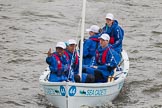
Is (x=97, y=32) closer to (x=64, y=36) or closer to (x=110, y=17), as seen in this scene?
(x=110, y=17)

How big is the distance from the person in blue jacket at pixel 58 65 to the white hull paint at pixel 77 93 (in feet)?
1.07

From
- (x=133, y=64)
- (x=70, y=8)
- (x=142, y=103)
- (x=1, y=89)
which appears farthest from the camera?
(x=70, y=8)

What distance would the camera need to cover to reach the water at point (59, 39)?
52.2 ft

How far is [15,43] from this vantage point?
22.3m

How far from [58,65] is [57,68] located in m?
0.08

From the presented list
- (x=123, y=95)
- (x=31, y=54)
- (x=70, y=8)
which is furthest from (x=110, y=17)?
(x=70, y=8)

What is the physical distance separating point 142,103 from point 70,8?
1527cm

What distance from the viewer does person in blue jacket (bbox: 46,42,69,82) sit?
44.3 ft

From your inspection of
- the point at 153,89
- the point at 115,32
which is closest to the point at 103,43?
the point at 115,32

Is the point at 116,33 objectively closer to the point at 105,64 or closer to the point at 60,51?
the point at 105,64

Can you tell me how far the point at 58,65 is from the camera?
13586mm

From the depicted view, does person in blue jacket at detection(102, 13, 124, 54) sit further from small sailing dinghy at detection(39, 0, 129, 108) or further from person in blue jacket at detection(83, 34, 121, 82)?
small sailing dinghy at detection(39, 0, 129, 108)

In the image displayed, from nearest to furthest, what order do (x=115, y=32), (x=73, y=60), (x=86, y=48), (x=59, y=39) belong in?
(x=73, y=60) < (x=86, y=48) < (x=115, y=32) < (x=59, y=39)

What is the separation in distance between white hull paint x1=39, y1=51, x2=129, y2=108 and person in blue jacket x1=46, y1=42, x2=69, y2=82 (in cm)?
33
